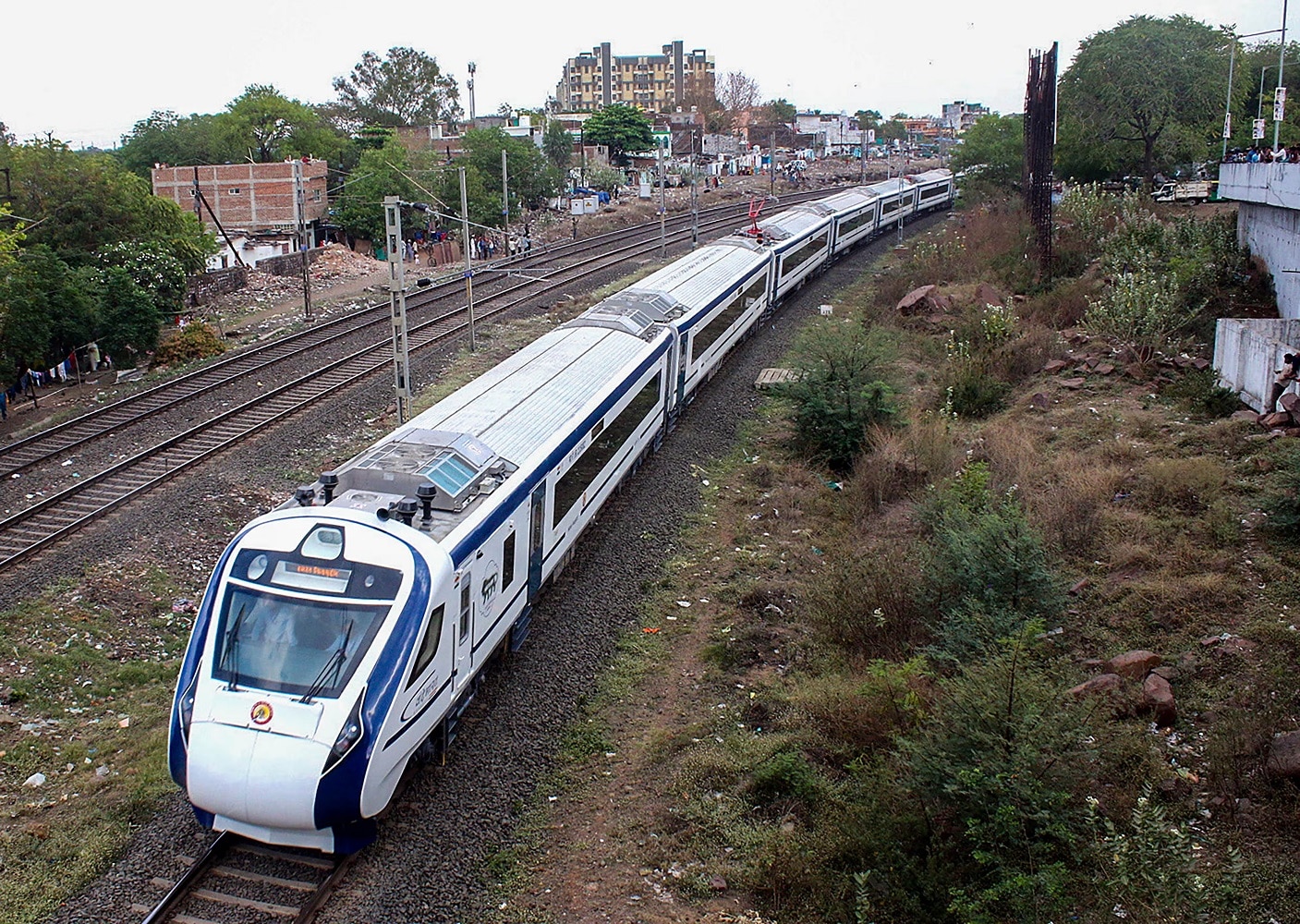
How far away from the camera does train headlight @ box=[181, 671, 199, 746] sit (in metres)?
7.62

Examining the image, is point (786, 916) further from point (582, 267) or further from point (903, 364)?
point (582, 267)

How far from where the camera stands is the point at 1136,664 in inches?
366

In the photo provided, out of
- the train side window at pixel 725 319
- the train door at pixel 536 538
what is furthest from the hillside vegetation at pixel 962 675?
the train side window at pixel 725 319

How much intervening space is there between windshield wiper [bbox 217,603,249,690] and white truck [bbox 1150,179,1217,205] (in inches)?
1495

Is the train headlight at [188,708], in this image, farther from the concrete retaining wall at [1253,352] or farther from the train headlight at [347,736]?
the concrete retaining wall at [1253,352]

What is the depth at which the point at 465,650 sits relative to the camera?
29.3 ft

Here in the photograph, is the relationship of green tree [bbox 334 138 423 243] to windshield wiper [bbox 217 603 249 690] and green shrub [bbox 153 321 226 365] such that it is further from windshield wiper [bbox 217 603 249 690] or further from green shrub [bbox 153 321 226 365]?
windshield wiper [bbox 217 603 249 690]

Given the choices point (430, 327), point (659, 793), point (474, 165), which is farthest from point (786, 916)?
point (474, 165)

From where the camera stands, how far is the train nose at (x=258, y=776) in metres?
7.25

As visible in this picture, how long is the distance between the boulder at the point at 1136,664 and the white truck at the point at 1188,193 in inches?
1295

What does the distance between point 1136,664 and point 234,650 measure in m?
7.84

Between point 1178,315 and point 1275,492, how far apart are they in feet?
34.0

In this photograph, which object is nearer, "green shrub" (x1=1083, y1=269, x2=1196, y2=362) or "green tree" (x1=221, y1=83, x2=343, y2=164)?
"green shrub" (x1=1083, y1=269, x2=1196, y2=362)

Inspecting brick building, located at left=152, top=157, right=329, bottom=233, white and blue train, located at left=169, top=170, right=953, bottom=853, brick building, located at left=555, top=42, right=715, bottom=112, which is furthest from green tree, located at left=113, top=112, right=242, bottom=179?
brick building, located at left=555, top=42, right=715, bottom=112
